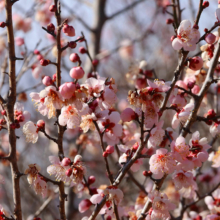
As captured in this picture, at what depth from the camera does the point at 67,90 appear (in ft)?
3.85

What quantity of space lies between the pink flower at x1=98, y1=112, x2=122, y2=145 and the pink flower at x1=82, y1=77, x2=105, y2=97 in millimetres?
144

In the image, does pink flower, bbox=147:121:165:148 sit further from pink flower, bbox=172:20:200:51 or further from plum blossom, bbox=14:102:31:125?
plum blossom, bbox=14:102:31:125

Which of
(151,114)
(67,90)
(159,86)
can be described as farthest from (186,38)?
(67,90)

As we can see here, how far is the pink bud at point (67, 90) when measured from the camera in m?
1.17

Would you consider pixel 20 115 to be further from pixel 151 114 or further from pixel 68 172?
pixel 151 114

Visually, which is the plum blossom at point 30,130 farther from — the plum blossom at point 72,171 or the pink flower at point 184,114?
the pink flower at point 184,114

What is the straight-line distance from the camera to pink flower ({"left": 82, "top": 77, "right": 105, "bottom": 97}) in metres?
1.33

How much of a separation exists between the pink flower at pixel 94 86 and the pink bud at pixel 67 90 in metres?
0.16

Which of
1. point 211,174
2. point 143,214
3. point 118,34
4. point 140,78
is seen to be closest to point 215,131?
point 143,214

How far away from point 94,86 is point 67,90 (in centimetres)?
20

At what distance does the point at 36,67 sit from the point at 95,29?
1.58 meters

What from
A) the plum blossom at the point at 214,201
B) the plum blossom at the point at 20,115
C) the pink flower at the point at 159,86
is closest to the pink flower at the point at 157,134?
the pink flower at the point at 159,86

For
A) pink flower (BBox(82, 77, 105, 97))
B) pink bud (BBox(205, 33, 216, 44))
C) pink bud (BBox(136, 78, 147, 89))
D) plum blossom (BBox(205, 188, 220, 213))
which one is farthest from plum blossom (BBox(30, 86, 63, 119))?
plum blossom (BBox(205, 188, 220, 213))

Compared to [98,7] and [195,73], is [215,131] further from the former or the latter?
[98,7]
